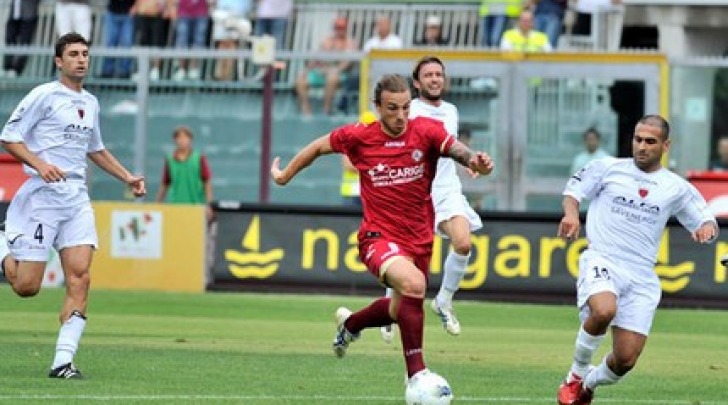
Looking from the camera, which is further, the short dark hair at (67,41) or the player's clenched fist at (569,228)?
the short dark hair at (67,41)

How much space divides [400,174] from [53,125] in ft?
9.48

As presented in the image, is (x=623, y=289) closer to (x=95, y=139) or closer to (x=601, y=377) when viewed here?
(x=601, y=377)

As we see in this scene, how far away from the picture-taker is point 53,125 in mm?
15312

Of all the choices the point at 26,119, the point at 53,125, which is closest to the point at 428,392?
the point at 53,125

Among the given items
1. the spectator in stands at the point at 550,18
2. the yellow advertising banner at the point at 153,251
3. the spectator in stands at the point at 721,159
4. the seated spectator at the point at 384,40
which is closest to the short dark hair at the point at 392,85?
the yellow advertising banner at the point at 153,251

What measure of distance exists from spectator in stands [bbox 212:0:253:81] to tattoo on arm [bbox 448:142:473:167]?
54.4 ft

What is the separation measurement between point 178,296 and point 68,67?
34.5 ft

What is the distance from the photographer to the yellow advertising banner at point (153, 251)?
2641 centimetres

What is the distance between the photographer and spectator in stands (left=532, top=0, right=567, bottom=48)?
3038cm

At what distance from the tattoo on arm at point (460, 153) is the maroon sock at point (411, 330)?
0.96m

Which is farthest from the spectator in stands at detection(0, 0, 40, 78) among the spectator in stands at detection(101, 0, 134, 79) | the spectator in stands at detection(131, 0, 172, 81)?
the spectator in stands at detection(131, 0, 172, 81)

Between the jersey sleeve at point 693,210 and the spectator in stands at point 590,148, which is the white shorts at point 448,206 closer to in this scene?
the jersey sleeve at point 693,210

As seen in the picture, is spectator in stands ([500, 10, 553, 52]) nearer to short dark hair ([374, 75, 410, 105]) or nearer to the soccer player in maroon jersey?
the soccer player in maroon jersey

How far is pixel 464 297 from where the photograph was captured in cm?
2581
